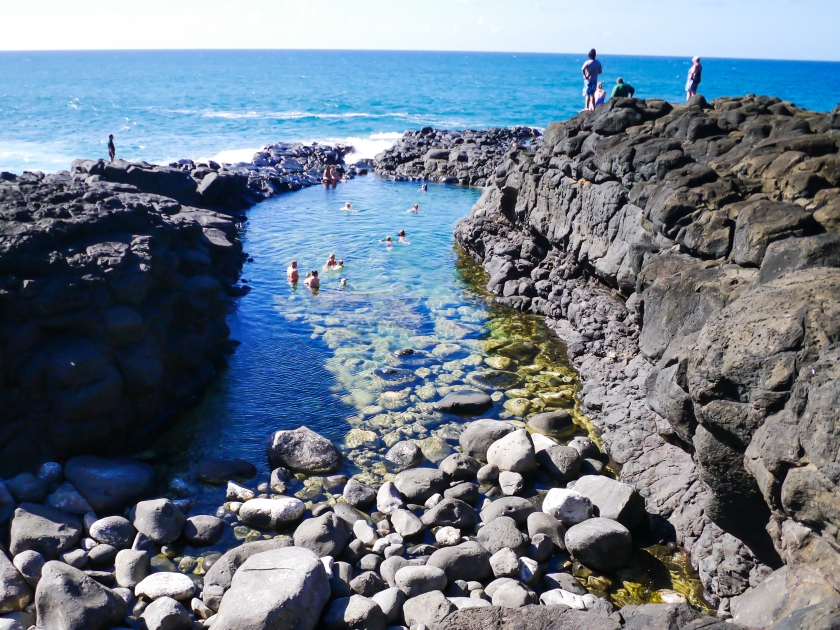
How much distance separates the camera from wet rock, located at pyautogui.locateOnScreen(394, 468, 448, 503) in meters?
11.5

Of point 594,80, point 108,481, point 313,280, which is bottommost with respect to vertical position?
point 108,481

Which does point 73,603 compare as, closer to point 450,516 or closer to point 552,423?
point 450,516

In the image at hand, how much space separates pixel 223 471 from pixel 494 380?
673 cm

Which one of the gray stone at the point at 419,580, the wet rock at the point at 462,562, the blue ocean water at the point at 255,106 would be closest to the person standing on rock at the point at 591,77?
the wet rock at the point at 462,562

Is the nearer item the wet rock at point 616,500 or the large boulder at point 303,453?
the wet rock at point 616,500

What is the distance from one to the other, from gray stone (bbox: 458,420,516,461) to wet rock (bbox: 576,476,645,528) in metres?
2.07

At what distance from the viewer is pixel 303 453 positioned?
12219 millimetres

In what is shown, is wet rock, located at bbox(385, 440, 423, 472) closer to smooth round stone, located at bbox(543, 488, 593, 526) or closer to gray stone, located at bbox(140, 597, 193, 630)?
smooth round stone, located at bbox(543, 488, 593, 526)

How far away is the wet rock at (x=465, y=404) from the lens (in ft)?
46.8

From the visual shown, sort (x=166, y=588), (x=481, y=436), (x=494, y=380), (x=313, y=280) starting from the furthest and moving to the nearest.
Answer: (x=313, y=280)
(x=494, y=380)
(x=481, y=436)
(x=166, y=588)

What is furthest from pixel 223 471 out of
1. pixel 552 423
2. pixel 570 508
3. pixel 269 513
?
pixel 552 423

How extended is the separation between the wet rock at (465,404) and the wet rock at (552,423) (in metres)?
1.13

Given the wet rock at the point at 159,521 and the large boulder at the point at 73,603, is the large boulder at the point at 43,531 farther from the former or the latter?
the large boulder at the point at 73,603

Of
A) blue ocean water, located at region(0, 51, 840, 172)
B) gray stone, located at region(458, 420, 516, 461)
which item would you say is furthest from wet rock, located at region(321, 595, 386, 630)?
blue ocean water, located at region(0, 51, 840, 172)
